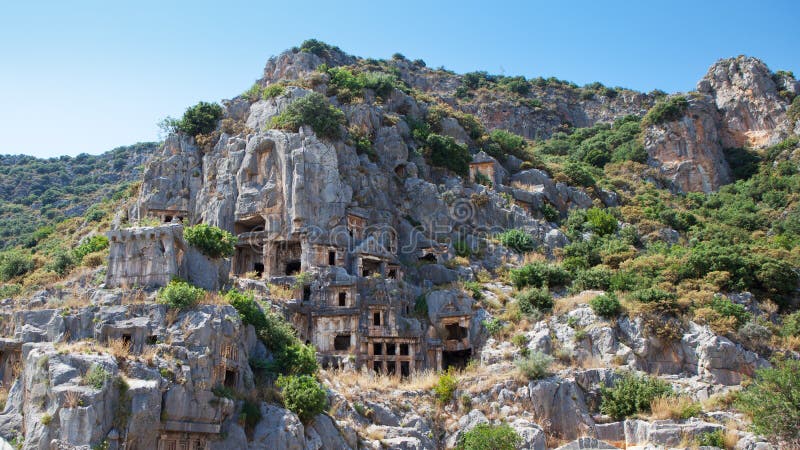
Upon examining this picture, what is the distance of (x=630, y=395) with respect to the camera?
33.4 meters

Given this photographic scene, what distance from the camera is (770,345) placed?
36.2 metres

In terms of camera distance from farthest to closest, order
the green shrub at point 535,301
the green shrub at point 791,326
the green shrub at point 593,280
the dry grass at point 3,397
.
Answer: the green shrub at point 593,280 → the green shrub at point 535,301 → the green shrub at point 791,326 → the dry grass at point 3,397

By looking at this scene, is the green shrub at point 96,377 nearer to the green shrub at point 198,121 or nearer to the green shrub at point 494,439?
the green shrub at point 494,439

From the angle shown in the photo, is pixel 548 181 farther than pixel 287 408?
Yes

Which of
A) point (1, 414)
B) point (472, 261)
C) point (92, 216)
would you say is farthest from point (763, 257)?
point (92, 216)

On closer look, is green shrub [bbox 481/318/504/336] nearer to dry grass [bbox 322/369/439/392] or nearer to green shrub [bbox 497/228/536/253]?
dry grass [bbox 322/369/439/392]

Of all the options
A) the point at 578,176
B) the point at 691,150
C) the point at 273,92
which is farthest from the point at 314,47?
the point at 691,150

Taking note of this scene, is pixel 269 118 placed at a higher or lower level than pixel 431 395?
higher

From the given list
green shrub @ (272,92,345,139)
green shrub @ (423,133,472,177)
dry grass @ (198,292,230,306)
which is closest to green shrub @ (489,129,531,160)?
green shrub @ (423,133,472,177)

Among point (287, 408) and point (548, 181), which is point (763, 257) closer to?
point (548, 181)

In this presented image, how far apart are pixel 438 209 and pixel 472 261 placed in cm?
559

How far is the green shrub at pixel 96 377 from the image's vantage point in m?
24.2

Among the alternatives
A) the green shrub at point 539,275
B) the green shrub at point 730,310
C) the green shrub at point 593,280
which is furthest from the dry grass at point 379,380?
the green shrub at point 730,310

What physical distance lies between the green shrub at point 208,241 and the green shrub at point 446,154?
26.2m
